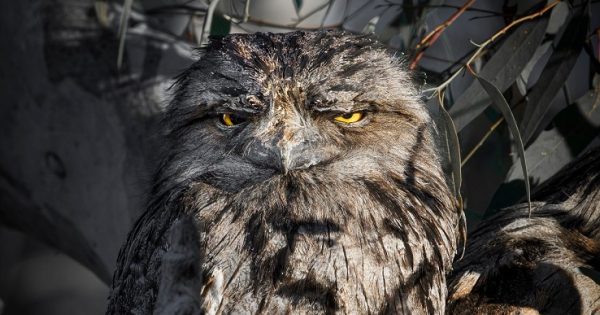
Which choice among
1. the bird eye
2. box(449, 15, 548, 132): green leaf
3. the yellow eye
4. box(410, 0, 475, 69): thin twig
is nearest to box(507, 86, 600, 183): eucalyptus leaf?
box(449, 15, 548, 132): green leaf

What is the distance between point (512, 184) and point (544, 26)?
0.59m

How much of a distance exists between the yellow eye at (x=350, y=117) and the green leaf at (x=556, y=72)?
2.51 ft

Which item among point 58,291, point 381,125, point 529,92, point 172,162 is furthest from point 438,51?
point 58,291

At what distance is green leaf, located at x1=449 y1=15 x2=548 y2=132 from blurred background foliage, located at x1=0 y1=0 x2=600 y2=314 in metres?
0.06

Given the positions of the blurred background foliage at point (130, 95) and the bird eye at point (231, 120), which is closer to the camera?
the bird eye at point (231, 120)

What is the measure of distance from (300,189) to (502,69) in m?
1.04

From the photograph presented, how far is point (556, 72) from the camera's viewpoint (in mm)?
3141

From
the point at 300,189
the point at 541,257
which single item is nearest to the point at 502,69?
the point at 541,257

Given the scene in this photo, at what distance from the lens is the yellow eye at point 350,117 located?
Answer: 256 centimetres

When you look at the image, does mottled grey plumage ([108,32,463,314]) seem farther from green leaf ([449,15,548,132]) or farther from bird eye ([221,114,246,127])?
green leaf ([449,15,548,132])

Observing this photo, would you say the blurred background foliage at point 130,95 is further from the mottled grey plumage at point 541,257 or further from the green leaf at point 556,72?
the mottled grey plumage at point 541,257

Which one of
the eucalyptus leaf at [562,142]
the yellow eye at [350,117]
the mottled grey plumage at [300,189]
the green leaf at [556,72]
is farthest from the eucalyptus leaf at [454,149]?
the eucalyptus leaf at [562,142]

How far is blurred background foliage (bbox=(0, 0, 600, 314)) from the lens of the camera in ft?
10.9

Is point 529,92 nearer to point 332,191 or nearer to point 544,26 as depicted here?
point 544,26
